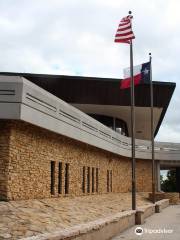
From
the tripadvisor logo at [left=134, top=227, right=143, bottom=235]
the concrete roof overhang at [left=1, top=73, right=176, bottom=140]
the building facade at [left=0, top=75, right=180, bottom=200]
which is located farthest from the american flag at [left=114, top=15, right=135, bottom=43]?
the concrete roof overhang at [left=1, top=73, right=176, bottom=140]

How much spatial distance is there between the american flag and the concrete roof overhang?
62.6 ft

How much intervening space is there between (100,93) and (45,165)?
73.6ft

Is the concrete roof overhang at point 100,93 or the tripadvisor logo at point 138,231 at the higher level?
the concrete roof overhang at point 100,93

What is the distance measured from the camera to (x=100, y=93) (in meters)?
44.4

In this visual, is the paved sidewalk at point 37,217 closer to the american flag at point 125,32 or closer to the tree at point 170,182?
the american flag at point 125,32

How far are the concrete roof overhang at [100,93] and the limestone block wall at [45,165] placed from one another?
8.52 meters

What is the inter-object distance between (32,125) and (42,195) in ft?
13.0

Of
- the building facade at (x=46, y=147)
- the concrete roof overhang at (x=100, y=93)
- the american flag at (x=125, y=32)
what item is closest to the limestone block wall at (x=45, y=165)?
the building facade at (x=46, y=147)

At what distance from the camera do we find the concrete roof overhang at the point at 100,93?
141 feet

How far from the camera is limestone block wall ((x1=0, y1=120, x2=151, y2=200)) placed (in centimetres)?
1892

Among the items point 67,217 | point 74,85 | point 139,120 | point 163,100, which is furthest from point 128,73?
point 139,120

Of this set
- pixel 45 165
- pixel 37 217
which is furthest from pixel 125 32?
pixel 37 217

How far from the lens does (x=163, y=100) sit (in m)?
46.8

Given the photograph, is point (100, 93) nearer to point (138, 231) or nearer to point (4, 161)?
point (4, 161)
